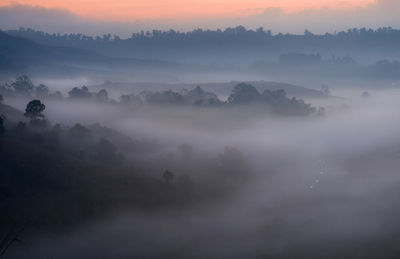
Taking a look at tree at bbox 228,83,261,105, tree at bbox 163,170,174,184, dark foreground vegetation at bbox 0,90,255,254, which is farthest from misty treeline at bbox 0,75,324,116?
tree at bbox 163,170,174,184

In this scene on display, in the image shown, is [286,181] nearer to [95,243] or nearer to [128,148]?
[128,148]

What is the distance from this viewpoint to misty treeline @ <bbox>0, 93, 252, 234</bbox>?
74250 mm

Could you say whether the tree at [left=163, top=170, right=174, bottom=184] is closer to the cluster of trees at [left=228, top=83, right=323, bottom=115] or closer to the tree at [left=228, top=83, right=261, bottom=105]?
the cluster of trees at [left=228, top=83, right=323, bottom=115]

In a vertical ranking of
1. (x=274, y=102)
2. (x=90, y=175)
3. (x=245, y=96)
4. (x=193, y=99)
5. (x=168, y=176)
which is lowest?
(x=168, y=176)

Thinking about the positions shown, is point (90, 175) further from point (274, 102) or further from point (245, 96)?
point (274, 102)

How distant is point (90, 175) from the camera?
86750mm

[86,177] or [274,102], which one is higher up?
[274,102]

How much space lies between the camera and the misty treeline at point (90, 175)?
74.2 metres

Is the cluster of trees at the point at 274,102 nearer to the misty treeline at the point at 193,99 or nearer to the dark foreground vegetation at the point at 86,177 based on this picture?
the misty treeline at the point at 193,99

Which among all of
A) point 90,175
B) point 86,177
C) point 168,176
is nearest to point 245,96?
point 168,176

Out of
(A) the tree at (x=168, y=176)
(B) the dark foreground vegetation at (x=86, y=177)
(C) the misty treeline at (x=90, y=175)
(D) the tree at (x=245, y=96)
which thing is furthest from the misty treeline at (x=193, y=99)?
(A) the tree at (x=168, y=176)

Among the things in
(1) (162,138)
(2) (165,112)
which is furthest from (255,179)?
(2) (165,112)

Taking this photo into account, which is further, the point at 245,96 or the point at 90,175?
the point at 245,96

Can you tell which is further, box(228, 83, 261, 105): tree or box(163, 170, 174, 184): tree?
box(228, 83, 261, 105): tree
